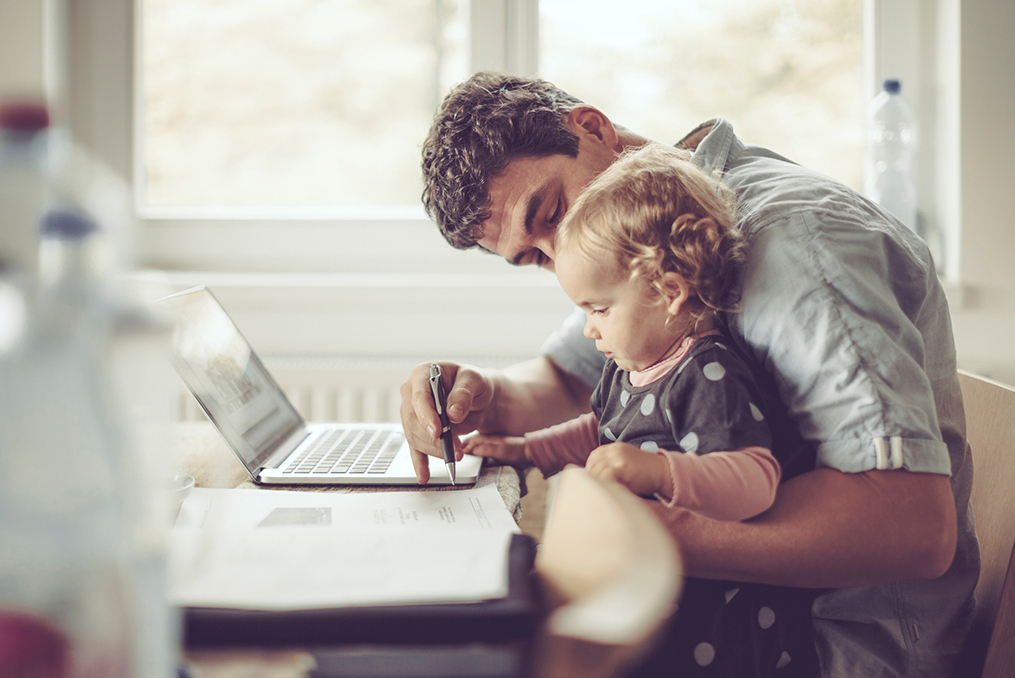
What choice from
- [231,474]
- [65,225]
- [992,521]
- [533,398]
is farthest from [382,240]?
[65,225]

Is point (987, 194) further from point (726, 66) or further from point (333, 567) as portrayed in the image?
point (333, 567)

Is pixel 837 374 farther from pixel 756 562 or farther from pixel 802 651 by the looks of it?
pixel 802 651

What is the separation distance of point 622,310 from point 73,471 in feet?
1.96

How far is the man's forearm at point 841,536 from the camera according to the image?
637mm

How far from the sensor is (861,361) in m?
0.66

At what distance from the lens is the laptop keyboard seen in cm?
94

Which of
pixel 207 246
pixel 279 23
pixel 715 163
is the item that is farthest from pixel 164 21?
pixel 715 163

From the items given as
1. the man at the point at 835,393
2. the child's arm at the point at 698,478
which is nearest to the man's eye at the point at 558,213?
the man at the point at 835,393

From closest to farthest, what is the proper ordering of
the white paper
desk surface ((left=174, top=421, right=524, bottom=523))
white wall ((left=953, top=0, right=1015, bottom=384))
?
the white paper, desk surface ((left=174, top=421, right=524, bottom=523)), white wall ((left=953, top=0, right=1015, bottom=384))

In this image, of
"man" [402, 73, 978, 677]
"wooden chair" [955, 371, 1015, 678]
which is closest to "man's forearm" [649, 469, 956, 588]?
"man" [402, 73, 978, 677]

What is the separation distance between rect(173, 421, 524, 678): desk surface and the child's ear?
0.29m

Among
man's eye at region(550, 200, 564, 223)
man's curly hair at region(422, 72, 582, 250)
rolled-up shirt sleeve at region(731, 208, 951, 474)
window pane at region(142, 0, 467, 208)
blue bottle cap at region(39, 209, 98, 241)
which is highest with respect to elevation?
window pane at region(142, 0, 467, 208)

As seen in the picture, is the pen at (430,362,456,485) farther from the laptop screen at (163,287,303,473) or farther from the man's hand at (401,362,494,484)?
the laptop screen at (163,287,303,473)

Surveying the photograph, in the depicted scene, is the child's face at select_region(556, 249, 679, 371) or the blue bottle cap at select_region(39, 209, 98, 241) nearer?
the blue bottle cap at select_region(39, 209, 98, 241)
